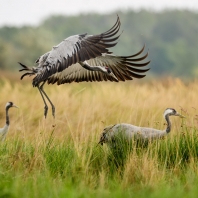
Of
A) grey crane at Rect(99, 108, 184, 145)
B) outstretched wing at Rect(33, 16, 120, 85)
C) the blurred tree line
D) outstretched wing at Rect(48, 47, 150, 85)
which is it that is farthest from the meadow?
Answer: the blurred tree line

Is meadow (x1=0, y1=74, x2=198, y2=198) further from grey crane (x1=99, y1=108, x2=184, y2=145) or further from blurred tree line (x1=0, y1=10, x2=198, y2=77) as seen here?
blurred tree line (x1=0, y1=10, x2=198, y2=77)

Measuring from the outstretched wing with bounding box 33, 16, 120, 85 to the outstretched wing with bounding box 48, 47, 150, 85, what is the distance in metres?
0.47

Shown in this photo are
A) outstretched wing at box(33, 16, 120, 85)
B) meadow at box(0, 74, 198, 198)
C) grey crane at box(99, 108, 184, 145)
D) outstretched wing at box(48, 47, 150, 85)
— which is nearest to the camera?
meadow at box(0, 74, 198, 198)

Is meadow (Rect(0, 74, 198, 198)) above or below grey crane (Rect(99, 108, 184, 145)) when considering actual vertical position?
below

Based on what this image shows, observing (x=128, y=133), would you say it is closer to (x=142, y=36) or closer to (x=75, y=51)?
(x=75, y=51)

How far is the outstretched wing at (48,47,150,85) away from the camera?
751 cm

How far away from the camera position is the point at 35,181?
5223mm

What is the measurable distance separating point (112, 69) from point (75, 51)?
2.76 ft

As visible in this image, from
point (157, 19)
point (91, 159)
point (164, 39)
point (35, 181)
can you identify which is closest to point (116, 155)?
point (91, 159)

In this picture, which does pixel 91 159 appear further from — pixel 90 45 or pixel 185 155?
pixel 90 45

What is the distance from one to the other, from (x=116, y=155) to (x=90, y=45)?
1376 mm

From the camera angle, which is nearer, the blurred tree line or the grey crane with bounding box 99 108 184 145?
the grey crane with bounding box 99 108 184 145

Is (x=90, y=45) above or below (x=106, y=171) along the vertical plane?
above

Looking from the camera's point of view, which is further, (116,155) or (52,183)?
(116,155)
